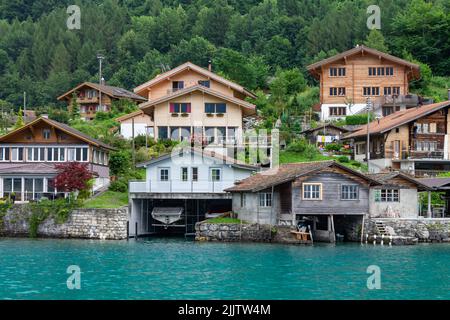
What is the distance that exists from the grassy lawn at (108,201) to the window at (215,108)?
51.9 feet

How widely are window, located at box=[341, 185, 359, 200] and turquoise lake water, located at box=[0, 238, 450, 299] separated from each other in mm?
3495

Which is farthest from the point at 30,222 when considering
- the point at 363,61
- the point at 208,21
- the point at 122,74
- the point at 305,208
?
the point at 208,21

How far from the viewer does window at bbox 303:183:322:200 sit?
2073 inches

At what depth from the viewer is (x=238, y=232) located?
53031 mm

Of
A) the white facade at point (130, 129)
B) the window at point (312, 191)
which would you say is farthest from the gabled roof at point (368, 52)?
the window at point (312, 191)

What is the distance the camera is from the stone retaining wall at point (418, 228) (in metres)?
53.2

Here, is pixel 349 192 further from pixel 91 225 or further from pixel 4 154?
pixel 4 154

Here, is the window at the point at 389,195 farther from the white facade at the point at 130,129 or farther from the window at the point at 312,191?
the white facade at the point at 130,129

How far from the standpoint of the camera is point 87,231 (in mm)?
55125

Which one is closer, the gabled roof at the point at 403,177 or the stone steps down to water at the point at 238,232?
the stone steps down to water at the point at 238,232

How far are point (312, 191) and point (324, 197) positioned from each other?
876 mm
